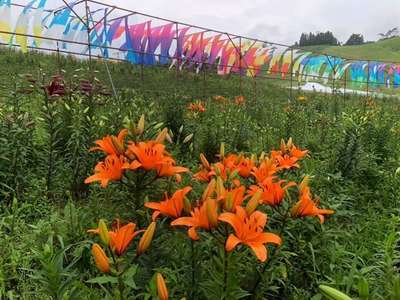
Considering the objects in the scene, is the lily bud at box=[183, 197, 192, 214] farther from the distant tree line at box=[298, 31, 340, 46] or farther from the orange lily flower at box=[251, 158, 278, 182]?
the distant tree line at box=[298, 31, 340, 46]

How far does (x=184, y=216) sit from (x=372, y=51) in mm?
90408

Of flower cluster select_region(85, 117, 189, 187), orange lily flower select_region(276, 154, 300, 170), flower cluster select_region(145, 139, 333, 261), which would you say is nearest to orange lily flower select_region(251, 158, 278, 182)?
flower cluster select_region(145, 139, 333, 261)

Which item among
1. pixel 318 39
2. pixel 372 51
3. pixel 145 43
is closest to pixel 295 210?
pixel 145 43

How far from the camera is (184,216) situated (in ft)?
4.47

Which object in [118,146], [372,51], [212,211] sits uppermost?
[372,51]

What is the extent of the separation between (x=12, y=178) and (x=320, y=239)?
6.38 ft

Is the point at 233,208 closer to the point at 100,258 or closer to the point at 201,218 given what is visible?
the point at 201,218

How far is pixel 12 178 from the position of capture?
286 centimetres

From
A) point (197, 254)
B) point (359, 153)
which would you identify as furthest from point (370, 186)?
point (197, 254)

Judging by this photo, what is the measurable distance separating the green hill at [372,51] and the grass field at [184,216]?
257ft

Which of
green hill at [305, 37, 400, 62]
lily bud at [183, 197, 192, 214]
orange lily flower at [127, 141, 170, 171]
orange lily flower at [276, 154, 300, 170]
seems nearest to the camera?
lily bud at [183, 197, 192, 214]

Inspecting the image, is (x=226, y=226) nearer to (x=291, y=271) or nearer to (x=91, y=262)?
(x=291, y=271)

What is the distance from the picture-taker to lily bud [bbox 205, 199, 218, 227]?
3.77 feet

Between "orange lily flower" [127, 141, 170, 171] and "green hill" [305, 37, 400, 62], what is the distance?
8025 cm
